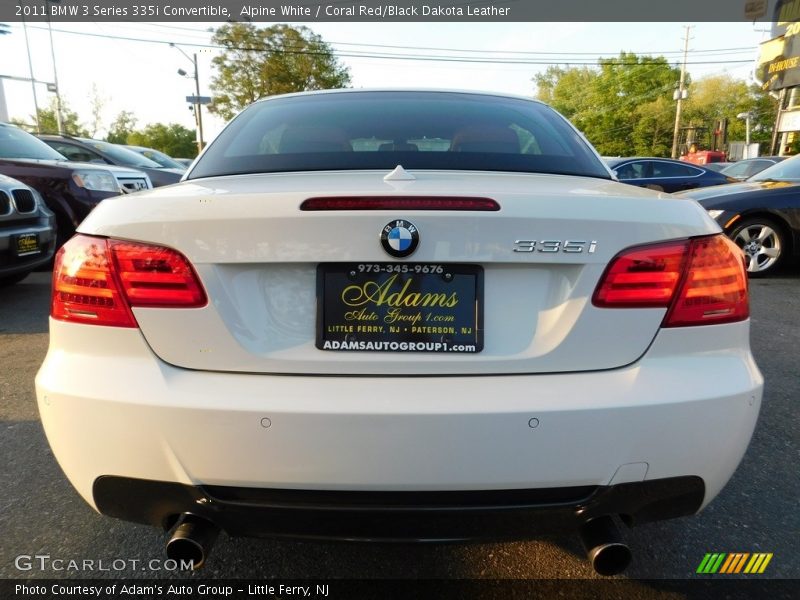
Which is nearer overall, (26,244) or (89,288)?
(89,288)

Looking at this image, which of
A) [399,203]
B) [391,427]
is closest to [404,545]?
[391,427]

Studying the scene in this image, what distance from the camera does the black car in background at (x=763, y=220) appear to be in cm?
634

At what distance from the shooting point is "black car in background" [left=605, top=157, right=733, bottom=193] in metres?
10.6

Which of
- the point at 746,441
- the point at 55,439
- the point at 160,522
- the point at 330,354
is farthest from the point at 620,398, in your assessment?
the point at 55,439

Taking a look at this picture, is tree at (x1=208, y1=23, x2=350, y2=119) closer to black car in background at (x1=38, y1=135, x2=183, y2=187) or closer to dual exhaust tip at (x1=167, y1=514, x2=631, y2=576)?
black car in background at (x1=38, y1=135, x2=183, y2=187)

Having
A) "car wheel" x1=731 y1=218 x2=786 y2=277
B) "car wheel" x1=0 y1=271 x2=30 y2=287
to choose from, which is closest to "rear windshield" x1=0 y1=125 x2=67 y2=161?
"car wheel" x1=0 y1=271 x2=30 y2=287

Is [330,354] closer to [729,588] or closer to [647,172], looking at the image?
[729,588]

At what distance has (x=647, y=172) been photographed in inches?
427

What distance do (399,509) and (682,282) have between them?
91 cm

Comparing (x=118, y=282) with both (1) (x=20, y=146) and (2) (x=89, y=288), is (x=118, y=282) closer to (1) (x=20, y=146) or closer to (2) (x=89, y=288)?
(2) (x=89, y=288)

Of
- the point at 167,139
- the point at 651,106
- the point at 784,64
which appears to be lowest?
the point at 167,139

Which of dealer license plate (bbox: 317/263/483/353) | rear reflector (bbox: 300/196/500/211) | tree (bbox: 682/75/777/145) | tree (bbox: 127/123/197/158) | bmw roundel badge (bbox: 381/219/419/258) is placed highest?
tree (bbox: 682/75/777/145)

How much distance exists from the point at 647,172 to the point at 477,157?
10099 millimetres

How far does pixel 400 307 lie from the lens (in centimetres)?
141
